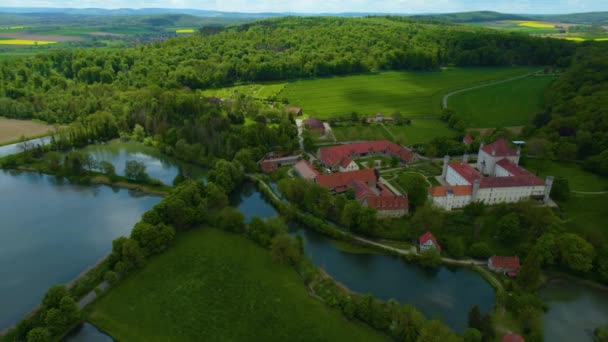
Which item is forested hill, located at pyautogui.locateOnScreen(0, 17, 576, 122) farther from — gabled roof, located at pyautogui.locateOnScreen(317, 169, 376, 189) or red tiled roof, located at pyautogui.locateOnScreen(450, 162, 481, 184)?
red tiled roof, located at pyautogui.locateOnScreen(450, 162, 481, 184)

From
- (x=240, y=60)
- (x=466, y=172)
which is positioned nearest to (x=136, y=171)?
(x=466, y=172)

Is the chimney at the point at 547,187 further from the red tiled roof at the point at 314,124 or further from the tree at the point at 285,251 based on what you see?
the red tiled roof at the point at 314,124

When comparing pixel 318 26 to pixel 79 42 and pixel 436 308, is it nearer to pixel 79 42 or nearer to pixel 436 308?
pixel 79 42

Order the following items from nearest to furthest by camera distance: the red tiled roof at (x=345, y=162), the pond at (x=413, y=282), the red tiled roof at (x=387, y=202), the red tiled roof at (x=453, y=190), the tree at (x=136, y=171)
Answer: the pond at (x=413, y=282) → the red tiled roof at (x=387, y=202) → the red tiled roof at (x=453, y=190) → the tree at (x=136, y=171) → the red tiled roof at (x=345, y=162)

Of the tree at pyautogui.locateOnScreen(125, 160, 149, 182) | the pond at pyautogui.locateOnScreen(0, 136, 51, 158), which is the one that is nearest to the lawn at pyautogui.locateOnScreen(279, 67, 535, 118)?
the tree at pyautogui.locateOnScreen(125, 160, 149, 182)

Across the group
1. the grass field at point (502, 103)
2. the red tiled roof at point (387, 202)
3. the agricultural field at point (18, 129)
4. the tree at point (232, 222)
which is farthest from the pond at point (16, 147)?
the grass field at point (502, 103)

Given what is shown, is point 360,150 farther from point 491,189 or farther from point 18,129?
point 18,129

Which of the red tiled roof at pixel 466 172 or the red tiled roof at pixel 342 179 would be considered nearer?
the red tiled roof at pixel 466 172
